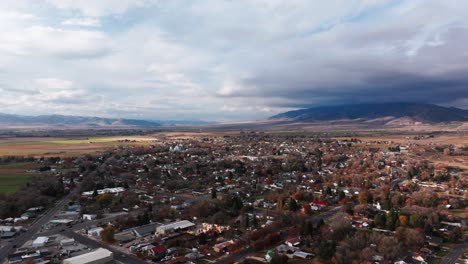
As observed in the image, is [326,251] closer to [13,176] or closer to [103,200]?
[103,200]

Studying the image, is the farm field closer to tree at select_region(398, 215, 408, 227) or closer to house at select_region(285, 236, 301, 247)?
house at select_region(285, 236, 301, 247)

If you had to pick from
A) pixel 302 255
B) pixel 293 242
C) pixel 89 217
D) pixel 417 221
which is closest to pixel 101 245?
pixel 89 217

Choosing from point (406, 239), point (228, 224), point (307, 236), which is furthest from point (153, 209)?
point (406, 239)

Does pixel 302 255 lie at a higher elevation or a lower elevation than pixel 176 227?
lower

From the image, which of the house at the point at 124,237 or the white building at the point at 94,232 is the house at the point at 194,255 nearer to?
the house at the point at 124,237

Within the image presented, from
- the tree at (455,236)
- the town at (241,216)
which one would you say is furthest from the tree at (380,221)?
the tree at (455,236)
